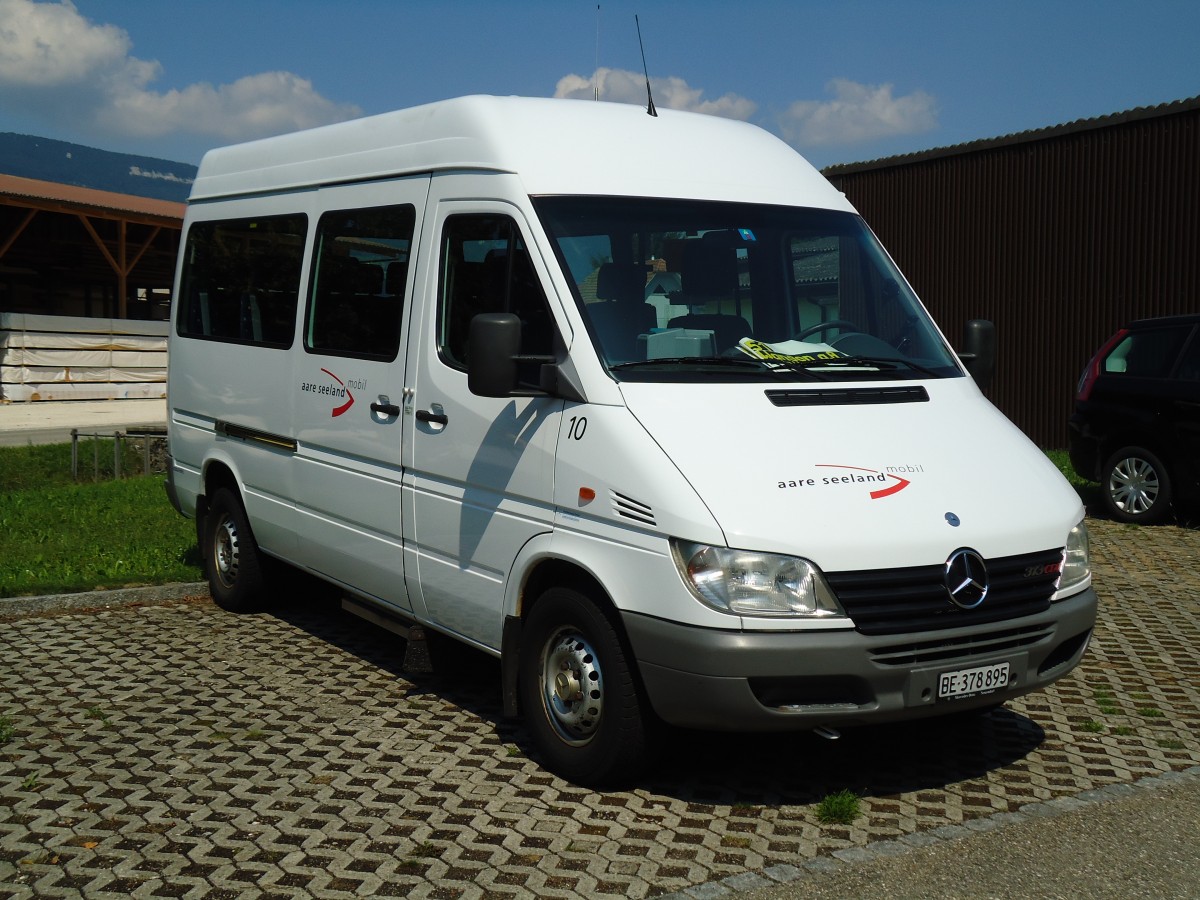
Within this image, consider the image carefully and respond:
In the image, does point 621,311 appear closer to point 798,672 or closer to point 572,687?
point 572,687

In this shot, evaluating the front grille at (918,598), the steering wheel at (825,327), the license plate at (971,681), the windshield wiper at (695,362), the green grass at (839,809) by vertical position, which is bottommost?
the green grass at (839,809)

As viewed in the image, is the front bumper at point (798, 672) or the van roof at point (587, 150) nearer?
the front bumper at point (798, 672)

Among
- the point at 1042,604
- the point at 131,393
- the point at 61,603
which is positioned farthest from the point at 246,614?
the point at 131,393

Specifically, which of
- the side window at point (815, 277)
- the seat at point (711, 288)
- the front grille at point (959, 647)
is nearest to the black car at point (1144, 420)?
the side window at point (815, 277)

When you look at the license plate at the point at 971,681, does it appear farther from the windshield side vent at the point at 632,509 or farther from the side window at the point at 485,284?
the side window at the point at 485,284

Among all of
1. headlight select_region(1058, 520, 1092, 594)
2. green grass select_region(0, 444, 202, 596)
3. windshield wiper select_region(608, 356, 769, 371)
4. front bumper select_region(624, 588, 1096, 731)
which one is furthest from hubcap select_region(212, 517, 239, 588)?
headlight select_region(1058, 520, 1092, 594)

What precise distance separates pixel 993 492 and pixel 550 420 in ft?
5.72

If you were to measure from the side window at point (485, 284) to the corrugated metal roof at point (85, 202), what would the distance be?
23.4 m

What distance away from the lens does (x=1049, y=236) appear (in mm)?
18844

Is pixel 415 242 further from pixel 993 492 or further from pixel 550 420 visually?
pixel 993 492

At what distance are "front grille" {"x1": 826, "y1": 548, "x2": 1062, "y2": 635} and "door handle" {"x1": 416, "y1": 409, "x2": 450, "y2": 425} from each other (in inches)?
81.8

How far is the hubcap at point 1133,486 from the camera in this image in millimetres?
12055

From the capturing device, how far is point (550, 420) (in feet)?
17.3

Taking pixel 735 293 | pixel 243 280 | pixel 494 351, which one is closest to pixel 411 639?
pixel 494 351
